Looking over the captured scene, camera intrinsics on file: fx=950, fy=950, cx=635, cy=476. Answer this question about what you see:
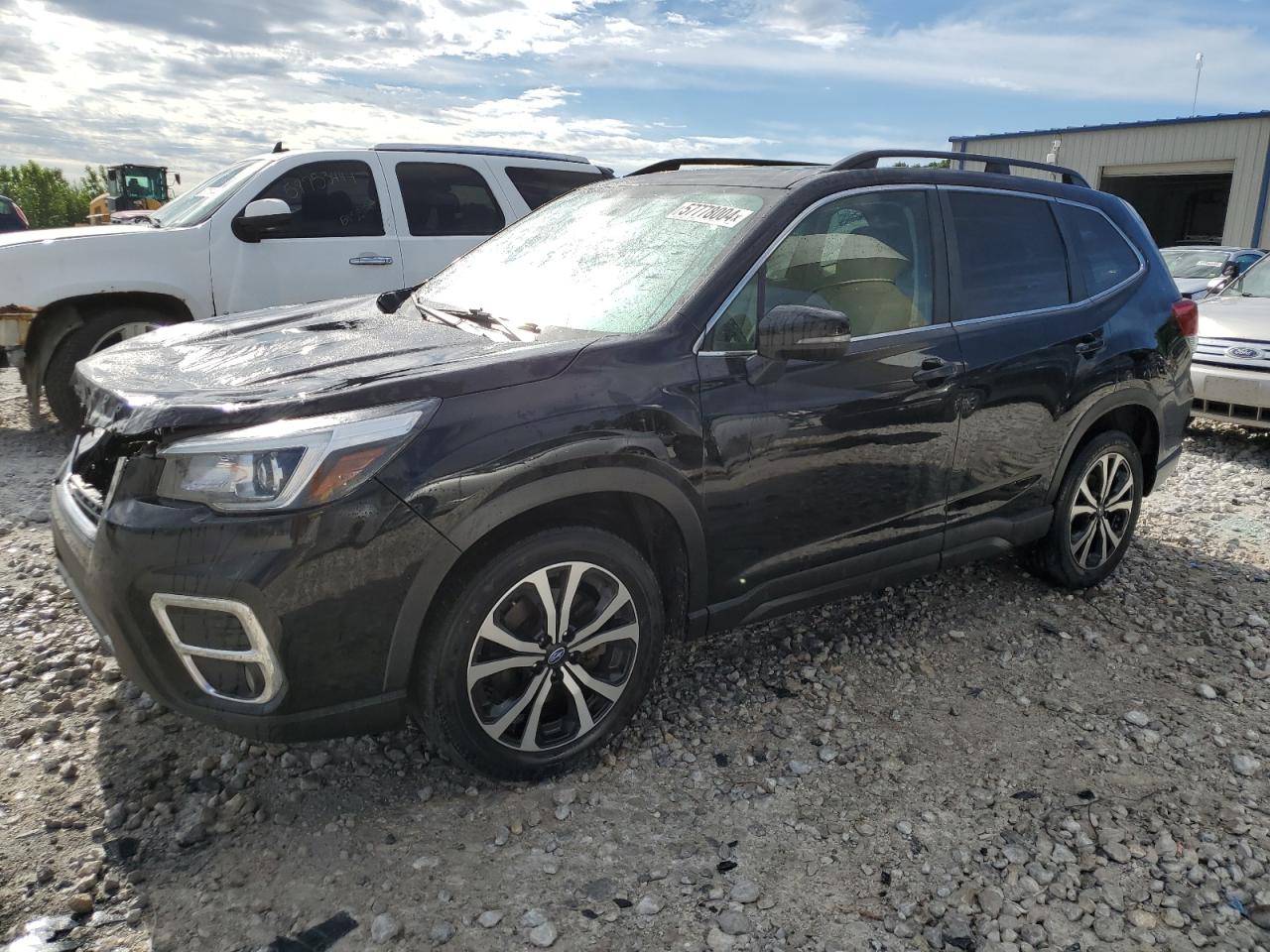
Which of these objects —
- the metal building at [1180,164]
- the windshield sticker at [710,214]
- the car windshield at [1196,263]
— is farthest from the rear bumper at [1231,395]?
the metal building at [1180,164]

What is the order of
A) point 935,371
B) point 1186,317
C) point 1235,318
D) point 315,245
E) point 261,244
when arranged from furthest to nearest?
point 1235,318 < point 315,245 < point 261,244 < point 1186,317 < point 935,371

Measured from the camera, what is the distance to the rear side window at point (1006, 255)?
3.60 m

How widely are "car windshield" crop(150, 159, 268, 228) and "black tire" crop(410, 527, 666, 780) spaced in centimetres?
507

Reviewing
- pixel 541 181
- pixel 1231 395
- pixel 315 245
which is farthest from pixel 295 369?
pixel 1231 395

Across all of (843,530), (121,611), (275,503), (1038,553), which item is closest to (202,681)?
(121,611)

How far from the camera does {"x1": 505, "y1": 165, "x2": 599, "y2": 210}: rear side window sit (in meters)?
7.33

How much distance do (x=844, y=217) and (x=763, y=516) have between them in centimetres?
110

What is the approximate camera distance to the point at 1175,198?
32.1 m

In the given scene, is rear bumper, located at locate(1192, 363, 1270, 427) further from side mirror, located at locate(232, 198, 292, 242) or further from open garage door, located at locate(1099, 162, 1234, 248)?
open garage door, located at locate(1099, 162, 1234, 248)

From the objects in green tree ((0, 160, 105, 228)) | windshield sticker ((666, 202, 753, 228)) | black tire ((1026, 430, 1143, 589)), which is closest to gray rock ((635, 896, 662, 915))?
windshield sticker ((666, 202, 753, 228))

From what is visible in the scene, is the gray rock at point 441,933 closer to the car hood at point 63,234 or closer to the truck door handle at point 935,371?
the truck door handle at point 935,371

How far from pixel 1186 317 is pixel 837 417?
7.76ft

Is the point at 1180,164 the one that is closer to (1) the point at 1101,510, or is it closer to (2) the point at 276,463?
(1) the point at 1101,510

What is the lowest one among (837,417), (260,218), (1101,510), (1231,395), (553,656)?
(1231,395)
